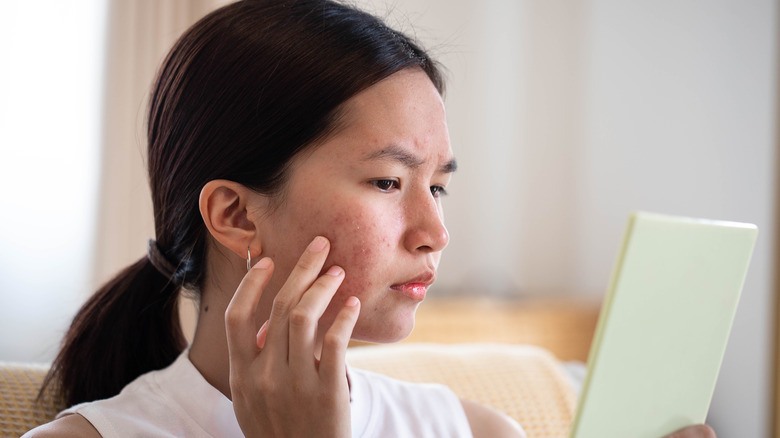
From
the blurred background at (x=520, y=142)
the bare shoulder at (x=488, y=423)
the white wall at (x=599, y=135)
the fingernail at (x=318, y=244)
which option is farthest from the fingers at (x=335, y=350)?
the white wall at (x=599, y=135)

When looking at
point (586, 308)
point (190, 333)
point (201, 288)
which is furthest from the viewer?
point (586, 308)

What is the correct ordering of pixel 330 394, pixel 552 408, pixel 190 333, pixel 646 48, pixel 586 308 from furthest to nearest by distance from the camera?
1. pixel 646 48
2. pixel 586 308
3. pixel 190 333
4. pixel 552 408
5. pixel 330 394

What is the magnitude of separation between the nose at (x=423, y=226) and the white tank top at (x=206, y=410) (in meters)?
0.30

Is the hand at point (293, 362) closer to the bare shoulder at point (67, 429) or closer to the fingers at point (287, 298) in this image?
the fingers at point (287, 298)

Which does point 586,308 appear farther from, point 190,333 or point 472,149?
point 190,333

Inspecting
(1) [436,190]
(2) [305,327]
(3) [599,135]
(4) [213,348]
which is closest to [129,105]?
(4) [213,348]

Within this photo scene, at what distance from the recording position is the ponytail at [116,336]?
117 centimetres

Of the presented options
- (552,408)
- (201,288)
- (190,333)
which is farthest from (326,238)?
(190,333)

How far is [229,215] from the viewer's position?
0.99 metres

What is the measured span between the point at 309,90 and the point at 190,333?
132 cm

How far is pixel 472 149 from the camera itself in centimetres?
348

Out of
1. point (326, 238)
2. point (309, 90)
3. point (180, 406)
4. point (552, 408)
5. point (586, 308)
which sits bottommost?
point (586, 308)

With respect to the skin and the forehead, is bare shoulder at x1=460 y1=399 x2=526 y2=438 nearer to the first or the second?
the skin

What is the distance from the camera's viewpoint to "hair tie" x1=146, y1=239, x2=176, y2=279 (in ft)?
3.66
